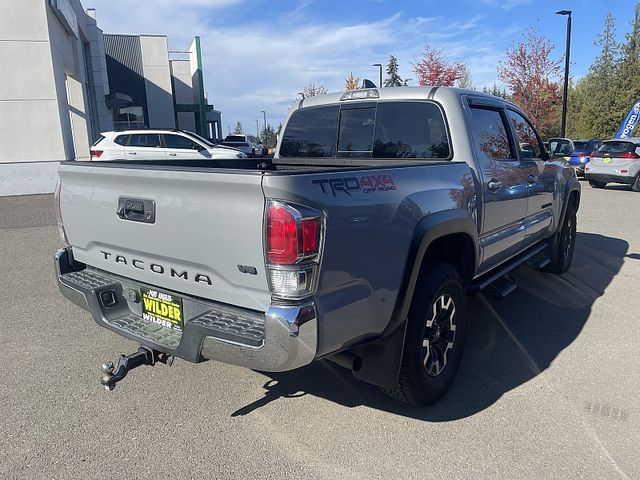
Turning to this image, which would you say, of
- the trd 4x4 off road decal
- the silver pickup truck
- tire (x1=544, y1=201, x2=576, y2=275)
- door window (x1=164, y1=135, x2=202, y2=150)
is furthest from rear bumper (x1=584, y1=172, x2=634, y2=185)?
the trd 4x4 off road decal

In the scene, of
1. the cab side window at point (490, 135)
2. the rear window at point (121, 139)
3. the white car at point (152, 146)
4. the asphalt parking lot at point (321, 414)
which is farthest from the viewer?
the rear window at point (121, 139)

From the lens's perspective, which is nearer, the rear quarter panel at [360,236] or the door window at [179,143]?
the rear quarter panel at [360,236]

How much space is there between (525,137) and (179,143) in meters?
12.2

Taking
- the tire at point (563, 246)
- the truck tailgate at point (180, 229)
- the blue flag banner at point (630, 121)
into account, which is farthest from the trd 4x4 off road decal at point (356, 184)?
the blue flag banner at point (630, 121)

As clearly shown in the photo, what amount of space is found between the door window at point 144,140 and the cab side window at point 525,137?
39.6 feet

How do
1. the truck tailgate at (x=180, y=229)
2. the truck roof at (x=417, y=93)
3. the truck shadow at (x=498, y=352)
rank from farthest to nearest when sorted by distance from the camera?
the truck roof at (x=417, y=93), the truck shadow at (x=498, y=352), the truck tailgate at (x=180, y=229)

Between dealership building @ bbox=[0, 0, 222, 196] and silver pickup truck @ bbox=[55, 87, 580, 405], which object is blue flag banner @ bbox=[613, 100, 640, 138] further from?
dealership building @ bbox=[0, 0, 222, 196]

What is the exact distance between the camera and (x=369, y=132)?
13.1 feet

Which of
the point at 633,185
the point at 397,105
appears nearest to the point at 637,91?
the point at 633,185

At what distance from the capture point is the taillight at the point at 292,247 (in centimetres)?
211

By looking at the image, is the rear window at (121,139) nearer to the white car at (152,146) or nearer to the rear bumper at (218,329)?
the white car at (152,146)

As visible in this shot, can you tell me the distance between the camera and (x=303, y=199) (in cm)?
213

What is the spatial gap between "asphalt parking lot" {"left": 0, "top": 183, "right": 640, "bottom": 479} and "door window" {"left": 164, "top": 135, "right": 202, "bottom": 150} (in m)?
10.9

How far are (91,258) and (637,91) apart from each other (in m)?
45.9
